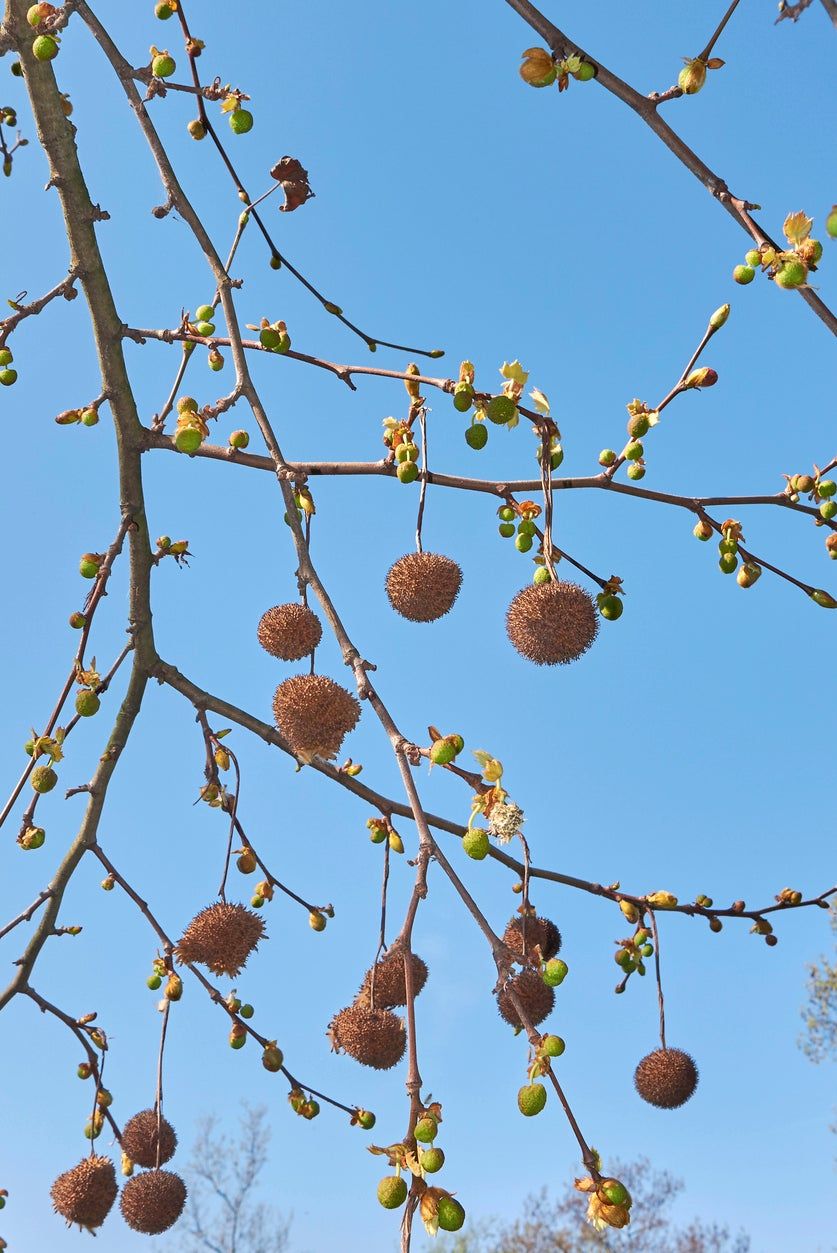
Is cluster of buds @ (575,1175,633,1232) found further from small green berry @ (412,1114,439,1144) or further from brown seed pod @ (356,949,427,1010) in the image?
brown seed pod @ (356,949,427,1010)

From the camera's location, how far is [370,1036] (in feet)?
7.20

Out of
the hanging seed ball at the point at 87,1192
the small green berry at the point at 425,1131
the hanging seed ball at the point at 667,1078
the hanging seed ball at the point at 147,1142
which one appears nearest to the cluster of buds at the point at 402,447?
the small green berry at the point at 425,1131

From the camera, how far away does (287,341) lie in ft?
8.39

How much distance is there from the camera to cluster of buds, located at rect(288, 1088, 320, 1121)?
9.71 ft

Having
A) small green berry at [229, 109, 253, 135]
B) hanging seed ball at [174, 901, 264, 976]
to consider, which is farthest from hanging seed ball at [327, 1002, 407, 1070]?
small green berry at [229, 109, 253, 135]

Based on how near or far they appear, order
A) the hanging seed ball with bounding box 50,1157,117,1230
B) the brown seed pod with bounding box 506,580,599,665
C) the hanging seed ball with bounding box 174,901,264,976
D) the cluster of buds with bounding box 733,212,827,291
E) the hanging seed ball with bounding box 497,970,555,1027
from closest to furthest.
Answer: the cluster of buds with bounding box 733,212,827,291 → the brown seed pod with bounding box 506,580,599,665 → the hanging seed ball with bounding box 497,970,555,1027 → the hanging seed ball with bounding box 174,901,264,976 → the hanging seed ball with bounding box 50,1157,117,1230

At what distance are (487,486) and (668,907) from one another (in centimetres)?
113

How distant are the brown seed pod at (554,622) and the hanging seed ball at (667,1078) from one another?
3.71ft

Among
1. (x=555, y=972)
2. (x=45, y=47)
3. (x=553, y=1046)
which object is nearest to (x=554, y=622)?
(x=555, y=972)

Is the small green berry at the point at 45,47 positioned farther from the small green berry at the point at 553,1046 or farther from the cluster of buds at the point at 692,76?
the small green berry at the point at 553,1046

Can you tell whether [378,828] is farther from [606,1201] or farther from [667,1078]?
[606,1201]

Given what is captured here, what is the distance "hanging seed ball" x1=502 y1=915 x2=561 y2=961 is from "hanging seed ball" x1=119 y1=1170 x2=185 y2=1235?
1.12 metres

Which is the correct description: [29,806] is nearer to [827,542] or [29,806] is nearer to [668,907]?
[668,907]

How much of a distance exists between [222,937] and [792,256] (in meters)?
1.71
